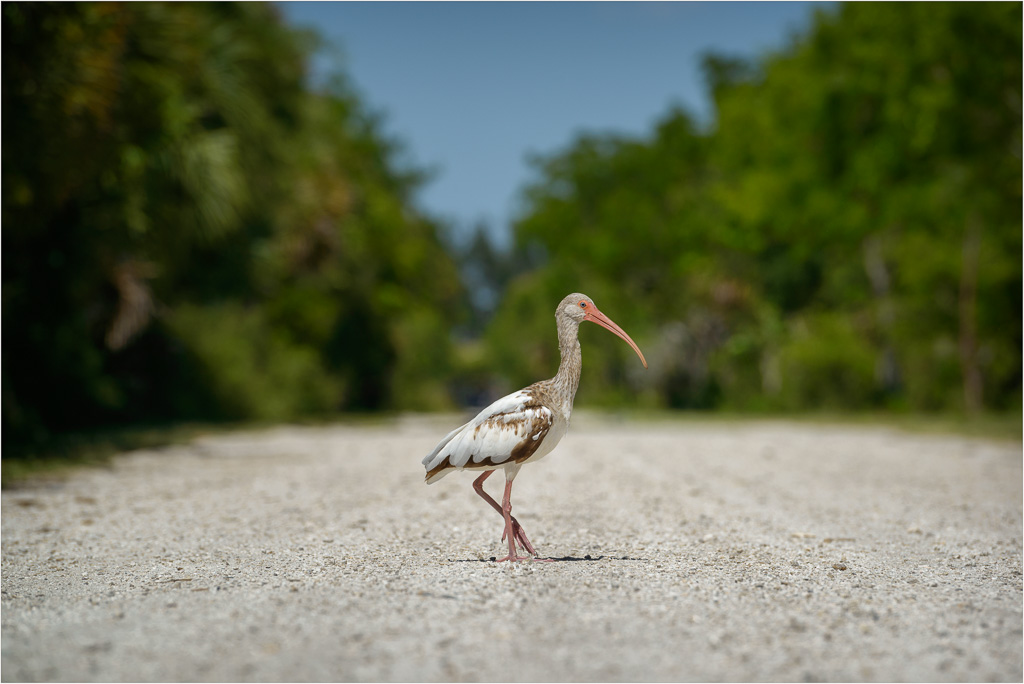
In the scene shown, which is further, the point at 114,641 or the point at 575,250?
the point at 575,250

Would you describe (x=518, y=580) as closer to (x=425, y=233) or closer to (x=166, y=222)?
(x=166, y=222)

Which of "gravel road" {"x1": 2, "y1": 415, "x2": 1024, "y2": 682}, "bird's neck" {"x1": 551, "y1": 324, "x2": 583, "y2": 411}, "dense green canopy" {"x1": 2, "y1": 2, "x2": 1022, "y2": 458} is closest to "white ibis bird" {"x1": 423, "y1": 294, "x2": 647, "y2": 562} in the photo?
"bird's neck" {"x1": 551, "y1": 324, "x2": 583, "y2": 411}

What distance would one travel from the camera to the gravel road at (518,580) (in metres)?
3.82

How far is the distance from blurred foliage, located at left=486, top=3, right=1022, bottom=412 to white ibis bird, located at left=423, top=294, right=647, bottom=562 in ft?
69.8

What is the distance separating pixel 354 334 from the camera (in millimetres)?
34969

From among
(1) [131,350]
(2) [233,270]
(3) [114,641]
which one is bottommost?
(3) [114,641]

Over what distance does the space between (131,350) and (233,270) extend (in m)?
2.86

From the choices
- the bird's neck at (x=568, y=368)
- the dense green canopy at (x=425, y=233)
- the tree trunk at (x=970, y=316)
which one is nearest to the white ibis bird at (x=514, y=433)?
the bird's neck at (x=568, y=368)

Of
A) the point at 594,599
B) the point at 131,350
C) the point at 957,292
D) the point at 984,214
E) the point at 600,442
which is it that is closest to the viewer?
the point at 594,599

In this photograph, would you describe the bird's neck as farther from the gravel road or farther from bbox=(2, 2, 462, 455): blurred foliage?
bbox=(2, 2, 462, 455): blurred foliage

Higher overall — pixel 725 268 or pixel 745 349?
pixel 725 268

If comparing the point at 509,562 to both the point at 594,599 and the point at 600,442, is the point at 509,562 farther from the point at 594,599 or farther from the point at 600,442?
the point at 600,442

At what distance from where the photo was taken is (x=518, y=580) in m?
5.12

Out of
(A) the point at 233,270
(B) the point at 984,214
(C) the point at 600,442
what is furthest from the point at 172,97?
(B) the point at 984,214
